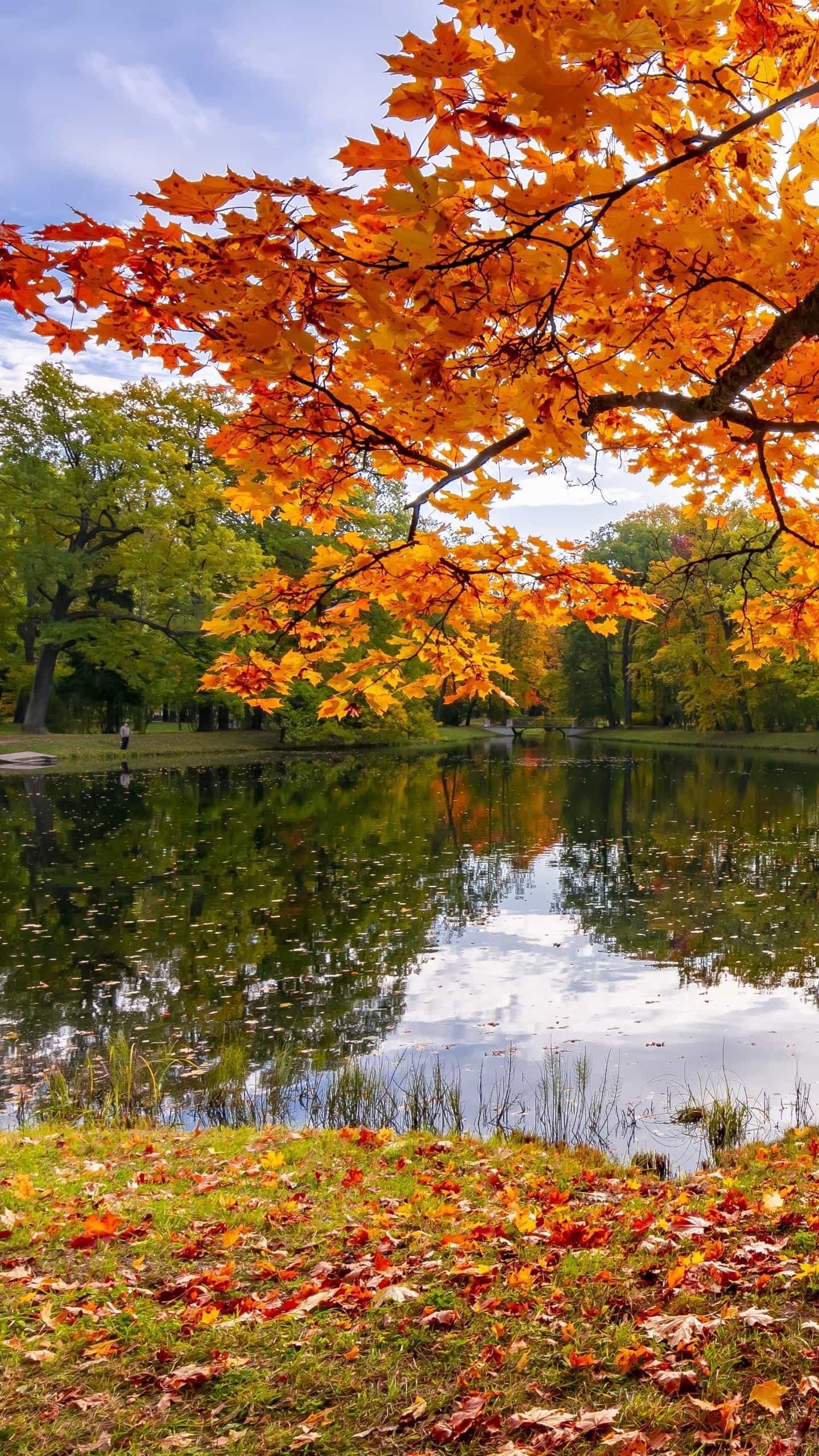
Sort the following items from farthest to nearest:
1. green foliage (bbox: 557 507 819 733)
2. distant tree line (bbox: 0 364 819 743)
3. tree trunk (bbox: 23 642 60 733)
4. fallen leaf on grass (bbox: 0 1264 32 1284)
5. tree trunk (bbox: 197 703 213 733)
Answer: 1. tree trunk (bbox: 197 703 213 733)
2. green foliage (bbox: 557 507 819 733)
3. tree trunk (bbox: 23 642 60 733)
4. distant tree line (bbox: 0 364 819 743)
5. fallen leaf on grass (bbox: 0 1264 32 1284)

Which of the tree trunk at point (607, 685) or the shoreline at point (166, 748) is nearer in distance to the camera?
the shoreline at point (166, 748)

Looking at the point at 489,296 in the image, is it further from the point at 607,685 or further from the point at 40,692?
the point at 607,685

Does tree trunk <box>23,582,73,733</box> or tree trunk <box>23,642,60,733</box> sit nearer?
tree trunk <box>23,582,73,733</box>

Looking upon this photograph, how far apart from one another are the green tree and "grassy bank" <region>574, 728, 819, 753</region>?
2610 centimetres

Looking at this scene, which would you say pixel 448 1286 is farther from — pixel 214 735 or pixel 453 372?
pixel 214 735

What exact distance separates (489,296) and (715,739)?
47.3 metres

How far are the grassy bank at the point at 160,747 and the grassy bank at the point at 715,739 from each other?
13.4 m

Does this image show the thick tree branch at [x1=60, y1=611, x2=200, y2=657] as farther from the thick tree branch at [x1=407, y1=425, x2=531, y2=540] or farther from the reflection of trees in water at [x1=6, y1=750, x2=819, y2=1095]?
the thick tree branch at [x1=407, y1=425, x2=531, y2=540]

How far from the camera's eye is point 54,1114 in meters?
6.16

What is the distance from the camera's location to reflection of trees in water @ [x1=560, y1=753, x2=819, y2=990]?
995cm

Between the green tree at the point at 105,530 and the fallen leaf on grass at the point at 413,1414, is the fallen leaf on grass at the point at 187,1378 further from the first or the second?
the green tree at the point at 105,530

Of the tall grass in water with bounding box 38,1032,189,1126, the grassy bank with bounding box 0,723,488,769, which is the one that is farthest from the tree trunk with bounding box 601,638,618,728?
the tall grass in water with bounding box 38,1032,189,1126

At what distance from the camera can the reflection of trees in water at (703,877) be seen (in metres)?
9.95

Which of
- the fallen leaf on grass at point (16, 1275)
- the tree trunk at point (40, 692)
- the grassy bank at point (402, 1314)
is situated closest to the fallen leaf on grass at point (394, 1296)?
the grassy bank at point (402, 1314)
